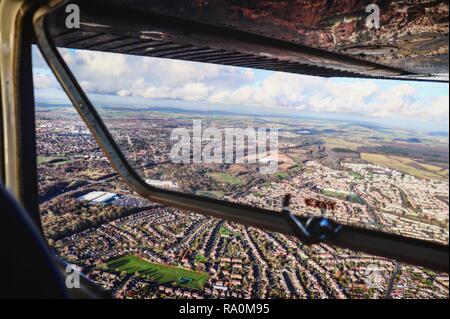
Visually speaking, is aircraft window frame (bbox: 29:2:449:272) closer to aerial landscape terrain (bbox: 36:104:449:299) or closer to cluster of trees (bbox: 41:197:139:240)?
aerial landscape terrain (bbox: 36:104:449:299)

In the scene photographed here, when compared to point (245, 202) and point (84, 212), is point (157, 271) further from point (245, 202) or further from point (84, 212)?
point (245, 202)

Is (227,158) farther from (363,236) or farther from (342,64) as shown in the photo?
(363,236)

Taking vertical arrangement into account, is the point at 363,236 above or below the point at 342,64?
below

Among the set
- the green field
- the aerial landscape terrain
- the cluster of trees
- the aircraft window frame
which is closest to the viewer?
the aircraft window frame

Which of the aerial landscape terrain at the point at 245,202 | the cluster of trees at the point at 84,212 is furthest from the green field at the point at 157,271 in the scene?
the cluster of trees at the point at 84,212

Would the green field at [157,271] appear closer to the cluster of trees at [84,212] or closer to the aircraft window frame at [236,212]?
the cluster of trees at [84,212]

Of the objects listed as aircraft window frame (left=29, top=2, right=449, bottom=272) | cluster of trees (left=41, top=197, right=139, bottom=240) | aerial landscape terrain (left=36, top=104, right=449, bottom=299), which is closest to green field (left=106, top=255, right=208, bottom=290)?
aerial landscape terrain (left=36, top=104, right=449, bottom=299)

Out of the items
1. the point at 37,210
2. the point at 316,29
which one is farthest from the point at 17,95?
the point at 316,29
